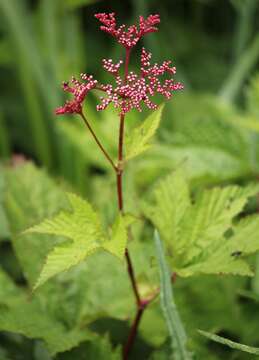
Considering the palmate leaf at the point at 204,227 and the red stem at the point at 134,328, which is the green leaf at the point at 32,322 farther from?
the palmate leaf at the point at 204,227

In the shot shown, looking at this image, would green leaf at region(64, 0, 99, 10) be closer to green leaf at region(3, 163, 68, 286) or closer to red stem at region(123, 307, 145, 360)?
green leaf at region(3, 163, 68, 286)

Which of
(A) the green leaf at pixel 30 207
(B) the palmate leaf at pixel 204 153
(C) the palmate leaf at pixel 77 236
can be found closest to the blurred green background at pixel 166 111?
(B) the palmate leaf at pixel 204 153

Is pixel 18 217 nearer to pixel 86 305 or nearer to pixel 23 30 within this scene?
pixel 86 305

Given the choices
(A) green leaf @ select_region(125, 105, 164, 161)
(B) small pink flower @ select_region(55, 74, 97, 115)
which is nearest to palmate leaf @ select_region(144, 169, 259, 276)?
(A) green leaf @ select_region(125, 105, 164, 161)

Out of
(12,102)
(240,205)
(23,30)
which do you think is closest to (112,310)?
(240,205)

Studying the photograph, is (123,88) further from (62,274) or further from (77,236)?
(62,274)

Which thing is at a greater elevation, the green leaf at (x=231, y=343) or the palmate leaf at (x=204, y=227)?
the palmate leaf at (x=204, y=227)

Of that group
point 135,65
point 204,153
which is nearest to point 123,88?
point 204,153
